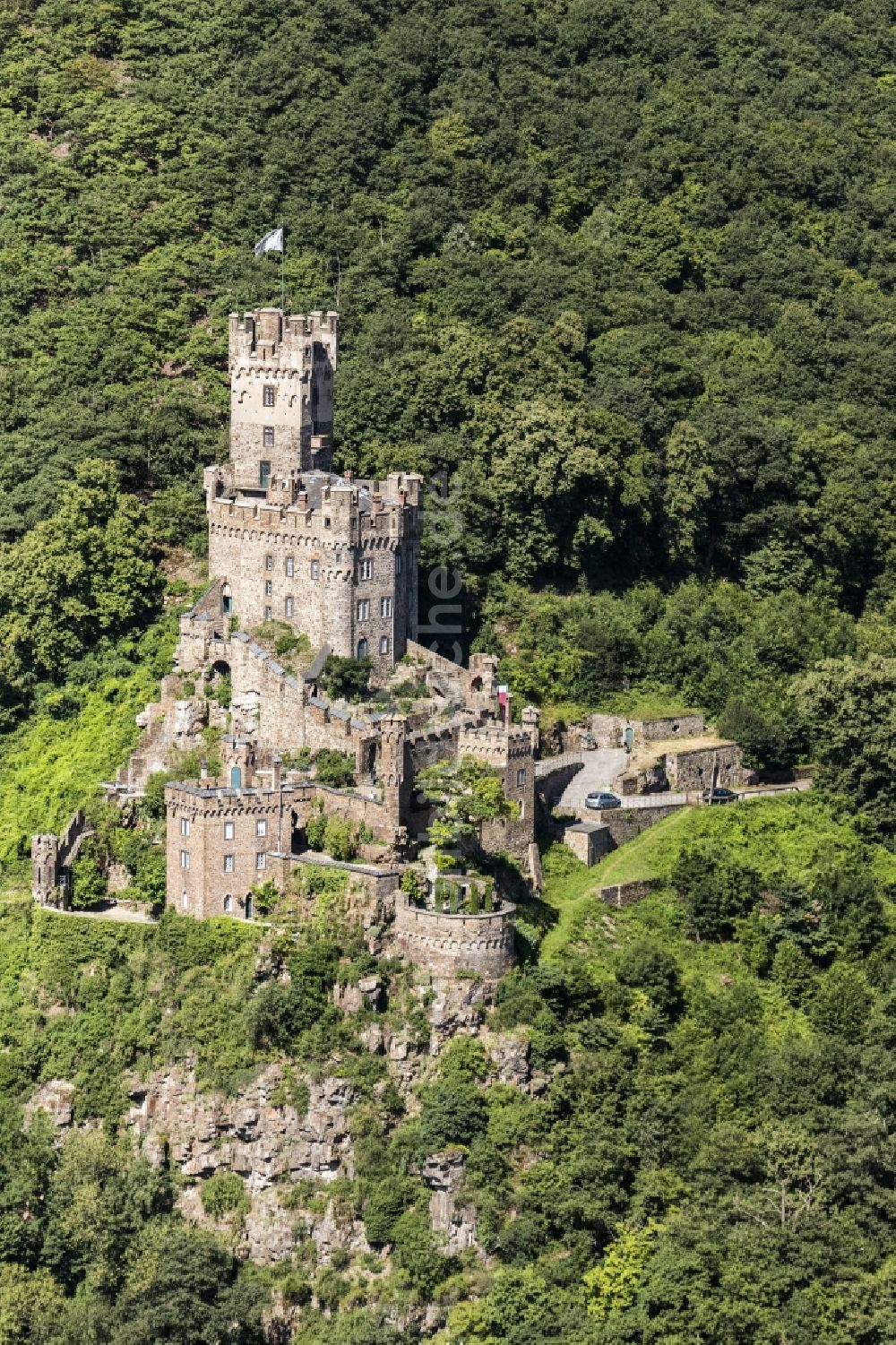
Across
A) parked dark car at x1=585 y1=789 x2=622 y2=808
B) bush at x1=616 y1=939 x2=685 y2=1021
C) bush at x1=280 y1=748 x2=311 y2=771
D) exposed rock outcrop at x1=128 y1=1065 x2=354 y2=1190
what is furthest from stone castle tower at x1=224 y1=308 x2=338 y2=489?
exposed rock outcrop at x1=128 y1=1065 x2=354 y2=1190

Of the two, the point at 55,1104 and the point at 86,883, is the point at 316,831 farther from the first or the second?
the point at 55,1104

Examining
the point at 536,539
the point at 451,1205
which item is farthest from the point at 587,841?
the point at 536,539

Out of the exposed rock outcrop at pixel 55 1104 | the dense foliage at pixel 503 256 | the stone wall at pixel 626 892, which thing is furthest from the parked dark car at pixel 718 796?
the exposed rock outcrop at pixel 55 1104

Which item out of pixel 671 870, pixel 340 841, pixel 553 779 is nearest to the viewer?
pixel 340 841

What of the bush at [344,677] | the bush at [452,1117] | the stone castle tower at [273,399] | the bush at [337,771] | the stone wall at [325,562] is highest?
the stone castle tower at [273,399]

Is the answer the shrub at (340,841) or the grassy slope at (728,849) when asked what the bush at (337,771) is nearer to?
the shrub at (340,841)
